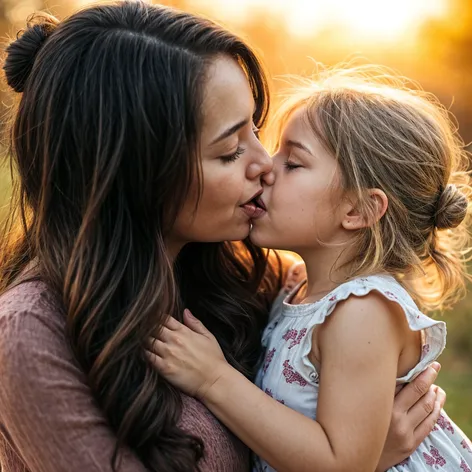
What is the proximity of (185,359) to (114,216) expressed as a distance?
0.45 m

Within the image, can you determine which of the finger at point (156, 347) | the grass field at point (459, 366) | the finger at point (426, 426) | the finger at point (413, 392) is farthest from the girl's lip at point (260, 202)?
the grass field at point (459, 366)

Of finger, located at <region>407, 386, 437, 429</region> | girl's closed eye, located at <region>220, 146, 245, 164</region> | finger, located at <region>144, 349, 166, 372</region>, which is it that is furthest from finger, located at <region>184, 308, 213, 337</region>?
finger, located at <region>407, 386, 437, 429</region>

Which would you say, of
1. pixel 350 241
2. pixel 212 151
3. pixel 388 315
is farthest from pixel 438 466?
pixel 212 151

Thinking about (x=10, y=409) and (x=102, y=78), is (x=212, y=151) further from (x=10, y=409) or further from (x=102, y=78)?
(x=10, y=409)

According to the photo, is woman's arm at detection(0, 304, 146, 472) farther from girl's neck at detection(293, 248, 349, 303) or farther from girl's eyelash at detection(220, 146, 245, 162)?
girl's neck at detection(293, 248, 349, 303)

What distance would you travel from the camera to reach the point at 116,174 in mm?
2020

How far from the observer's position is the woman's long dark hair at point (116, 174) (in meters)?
1.92

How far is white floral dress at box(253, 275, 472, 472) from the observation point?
2203 mm

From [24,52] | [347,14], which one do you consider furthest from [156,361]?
[347,14]

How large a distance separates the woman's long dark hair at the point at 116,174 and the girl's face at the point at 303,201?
0.41m

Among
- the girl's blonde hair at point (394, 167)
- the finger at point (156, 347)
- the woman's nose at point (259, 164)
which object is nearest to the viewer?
the finger at point (156, 347)

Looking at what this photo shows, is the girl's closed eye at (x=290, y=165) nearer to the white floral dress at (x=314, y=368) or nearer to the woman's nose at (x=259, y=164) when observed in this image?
the woman's nose at (x=259, y=164)

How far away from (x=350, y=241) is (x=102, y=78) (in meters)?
0.97

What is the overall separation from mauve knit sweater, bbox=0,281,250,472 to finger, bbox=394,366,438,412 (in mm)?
852
